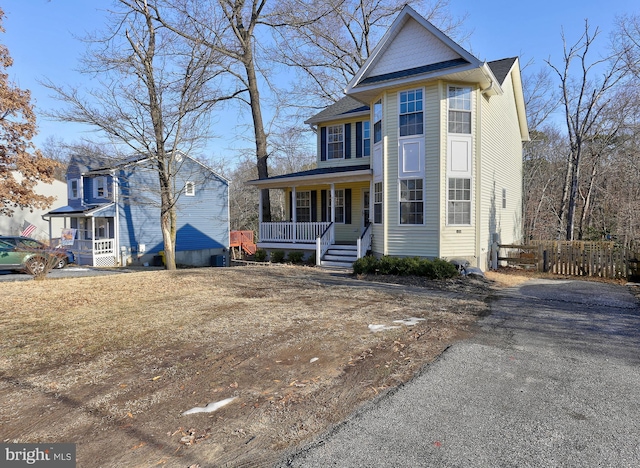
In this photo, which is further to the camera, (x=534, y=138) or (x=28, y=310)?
(x=534, y=138)

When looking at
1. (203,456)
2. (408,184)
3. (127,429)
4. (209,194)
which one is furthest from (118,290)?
(209,194)

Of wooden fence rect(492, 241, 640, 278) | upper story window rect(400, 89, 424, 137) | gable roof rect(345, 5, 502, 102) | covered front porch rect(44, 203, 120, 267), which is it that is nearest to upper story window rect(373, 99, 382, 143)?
gable roof rect(345, 5, 502, 102)

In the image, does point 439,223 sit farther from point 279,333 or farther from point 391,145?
point 279,333

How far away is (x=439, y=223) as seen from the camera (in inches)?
515

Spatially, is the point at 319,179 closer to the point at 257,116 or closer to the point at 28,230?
the point at 257,116

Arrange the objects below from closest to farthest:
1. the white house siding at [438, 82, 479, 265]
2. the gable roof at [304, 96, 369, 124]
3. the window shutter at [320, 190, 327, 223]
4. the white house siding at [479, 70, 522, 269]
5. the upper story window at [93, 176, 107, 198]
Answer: the white house siding at [438, 82, 479, 265] < the white house siding at [479, 70, 522, 269] < the gable roof at [304, 96, 369, 124] < the window shutter at [320, 190, 327, 223] < the upper story window at [93, 176, 107, 198]

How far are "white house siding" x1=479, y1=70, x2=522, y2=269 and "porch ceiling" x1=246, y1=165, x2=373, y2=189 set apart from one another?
4.33 metres

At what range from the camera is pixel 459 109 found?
13.2 meters

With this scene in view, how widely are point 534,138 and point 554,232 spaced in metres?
7.38

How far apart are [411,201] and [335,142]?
6.37 meters

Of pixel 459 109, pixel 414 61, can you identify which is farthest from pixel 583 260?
pixel 414 61

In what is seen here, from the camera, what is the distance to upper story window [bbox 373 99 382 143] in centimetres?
1451

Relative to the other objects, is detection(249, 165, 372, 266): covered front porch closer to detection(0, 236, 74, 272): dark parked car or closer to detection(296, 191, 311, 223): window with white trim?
detection(296, 191, 311, 223): window with white trim

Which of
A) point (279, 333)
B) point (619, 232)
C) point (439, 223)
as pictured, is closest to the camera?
point (279, 333)
